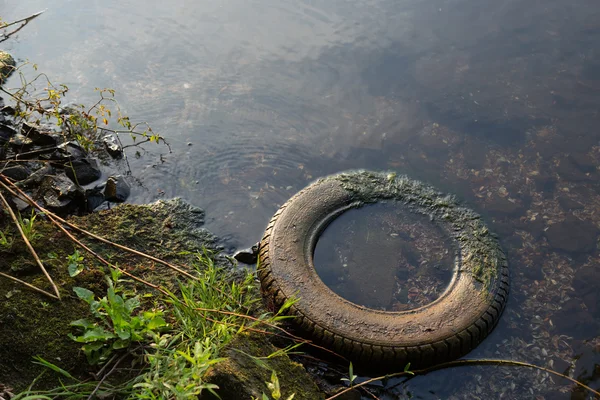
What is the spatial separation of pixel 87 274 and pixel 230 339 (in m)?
1.10

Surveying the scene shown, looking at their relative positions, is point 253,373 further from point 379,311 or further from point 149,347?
point 379,311

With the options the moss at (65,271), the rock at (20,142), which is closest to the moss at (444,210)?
the moss at (65,271)

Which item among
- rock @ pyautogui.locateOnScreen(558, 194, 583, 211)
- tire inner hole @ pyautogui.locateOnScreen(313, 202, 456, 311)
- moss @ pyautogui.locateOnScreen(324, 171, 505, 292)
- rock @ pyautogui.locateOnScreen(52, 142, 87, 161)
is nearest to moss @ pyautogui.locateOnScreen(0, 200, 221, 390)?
rock @ pyautogui.locateOnScreen(52, 142, 87, 161)

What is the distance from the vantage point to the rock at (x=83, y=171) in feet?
15.9

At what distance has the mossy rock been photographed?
2.56 m

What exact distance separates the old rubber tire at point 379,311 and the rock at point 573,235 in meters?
0.54

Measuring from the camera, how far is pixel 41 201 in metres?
4.36

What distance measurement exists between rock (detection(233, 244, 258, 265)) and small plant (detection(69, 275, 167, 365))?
1.46m

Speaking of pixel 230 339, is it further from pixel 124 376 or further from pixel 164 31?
pixel 164 31

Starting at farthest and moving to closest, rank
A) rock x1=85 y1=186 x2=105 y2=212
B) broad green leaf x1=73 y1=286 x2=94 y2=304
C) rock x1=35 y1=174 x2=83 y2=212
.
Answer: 1. rock x1=85 y1=186 x2=105 y2=212
2. rock x1=35 y1=174 x2=83 y2=212
3. broad green leaf x1=73 y1=286 x2=94 y2=304

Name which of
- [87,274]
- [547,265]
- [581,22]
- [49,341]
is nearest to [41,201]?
[87,274]

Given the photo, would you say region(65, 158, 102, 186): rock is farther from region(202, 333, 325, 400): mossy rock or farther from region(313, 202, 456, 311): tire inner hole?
region(202, 333, 325, 400): mossy rock

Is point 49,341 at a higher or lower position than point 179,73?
lower

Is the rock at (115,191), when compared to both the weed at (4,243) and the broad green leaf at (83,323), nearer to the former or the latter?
the weed at (4,243)
